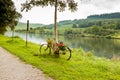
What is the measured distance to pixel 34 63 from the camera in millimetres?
16406

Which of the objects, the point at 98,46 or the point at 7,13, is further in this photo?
the point at 98,46

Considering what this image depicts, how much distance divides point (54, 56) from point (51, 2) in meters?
4.56

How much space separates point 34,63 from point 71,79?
5074 mm

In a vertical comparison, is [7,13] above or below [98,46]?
above

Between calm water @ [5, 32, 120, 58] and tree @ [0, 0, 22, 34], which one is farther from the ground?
tree @ [0, 0, 22, 34]

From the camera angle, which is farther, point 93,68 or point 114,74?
point 93,68

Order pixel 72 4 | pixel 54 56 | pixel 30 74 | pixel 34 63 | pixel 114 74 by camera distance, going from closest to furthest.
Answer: pixel 30 74 → pixel 114 74 → pixel 34 63 → pixel 54 56 → pixel 72 4

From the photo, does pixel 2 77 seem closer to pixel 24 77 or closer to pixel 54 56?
pixel 24 77

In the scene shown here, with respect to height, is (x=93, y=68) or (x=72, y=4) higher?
(x=72, y=4)

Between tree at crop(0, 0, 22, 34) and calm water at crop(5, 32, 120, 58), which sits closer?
tree at crop(0, 0, 22, 34)

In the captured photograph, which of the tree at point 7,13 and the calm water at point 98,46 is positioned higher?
the tree at point 7,13

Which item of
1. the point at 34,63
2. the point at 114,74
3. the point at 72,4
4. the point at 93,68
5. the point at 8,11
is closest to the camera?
the point at 114,74

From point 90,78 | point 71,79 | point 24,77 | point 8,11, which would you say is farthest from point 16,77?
point 8,11

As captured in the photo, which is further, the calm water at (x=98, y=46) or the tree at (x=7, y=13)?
the calm water at (x=98, y=46)
